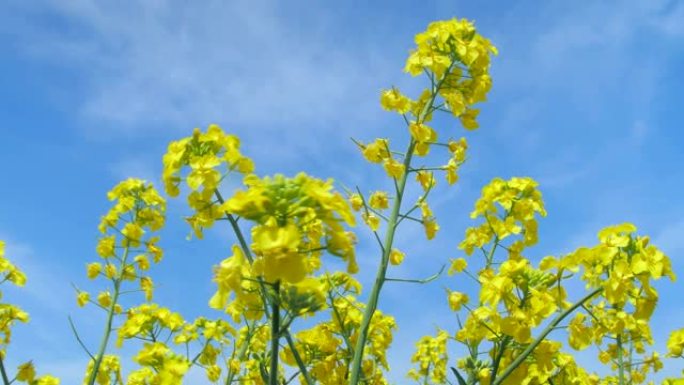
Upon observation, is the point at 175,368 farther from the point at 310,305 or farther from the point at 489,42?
the point at 489,42

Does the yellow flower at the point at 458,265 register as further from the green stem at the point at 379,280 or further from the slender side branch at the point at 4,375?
the slender side branch at the point at 4,375

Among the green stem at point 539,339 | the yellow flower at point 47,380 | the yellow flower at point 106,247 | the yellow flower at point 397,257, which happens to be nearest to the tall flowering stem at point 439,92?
the yellow flower at point 397,257

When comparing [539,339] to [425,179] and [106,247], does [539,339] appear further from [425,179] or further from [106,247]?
[106,247]

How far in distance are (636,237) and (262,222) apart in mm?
2035

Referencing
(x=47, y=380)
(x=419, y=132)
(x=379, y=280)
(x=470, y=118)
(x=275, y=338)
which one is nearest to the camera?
(x=275, y=338)

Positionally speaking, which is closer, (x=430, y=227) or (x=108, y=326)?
(x=430, y=227)

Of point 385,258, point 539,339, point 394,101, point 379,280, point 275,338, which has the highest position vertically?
point 394,101

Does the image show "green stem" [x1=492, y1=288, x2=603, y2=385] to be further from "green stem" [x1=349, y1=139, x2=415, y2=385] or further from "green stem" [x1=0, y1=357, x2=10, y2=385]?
"green stem" [x1=0, y1=357, x2=10, y2=385]

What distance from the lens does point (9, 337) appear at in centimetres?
571

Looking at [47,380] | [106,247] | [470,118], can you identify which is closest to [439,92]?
[470,118]

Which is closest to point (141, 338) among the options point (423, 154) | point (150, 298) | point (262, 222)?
point (150, 298)

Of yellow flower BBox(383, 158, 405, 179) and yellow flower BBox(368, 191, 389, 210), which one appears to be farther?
yellow flower BBox(368, 191, 389, 210)

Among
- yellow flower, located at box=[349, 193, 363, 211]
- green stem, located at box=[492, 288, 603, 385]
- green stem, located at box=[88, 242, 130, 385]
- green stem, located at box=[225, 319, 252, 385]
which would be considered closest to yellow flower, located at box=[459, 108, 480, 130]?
yellow flower, located at box=[349, 193, 363, 211]

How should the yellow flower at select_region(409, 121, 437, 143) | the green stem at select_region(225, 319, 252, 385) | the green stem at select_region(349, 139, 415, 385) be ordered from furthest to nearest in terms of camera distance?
the green stem at select_region(225, 319, 252, 385), the yellow flower at select_region(409, 121, 437, 143), the green stem at select_region(349, 139, 415, 385)
